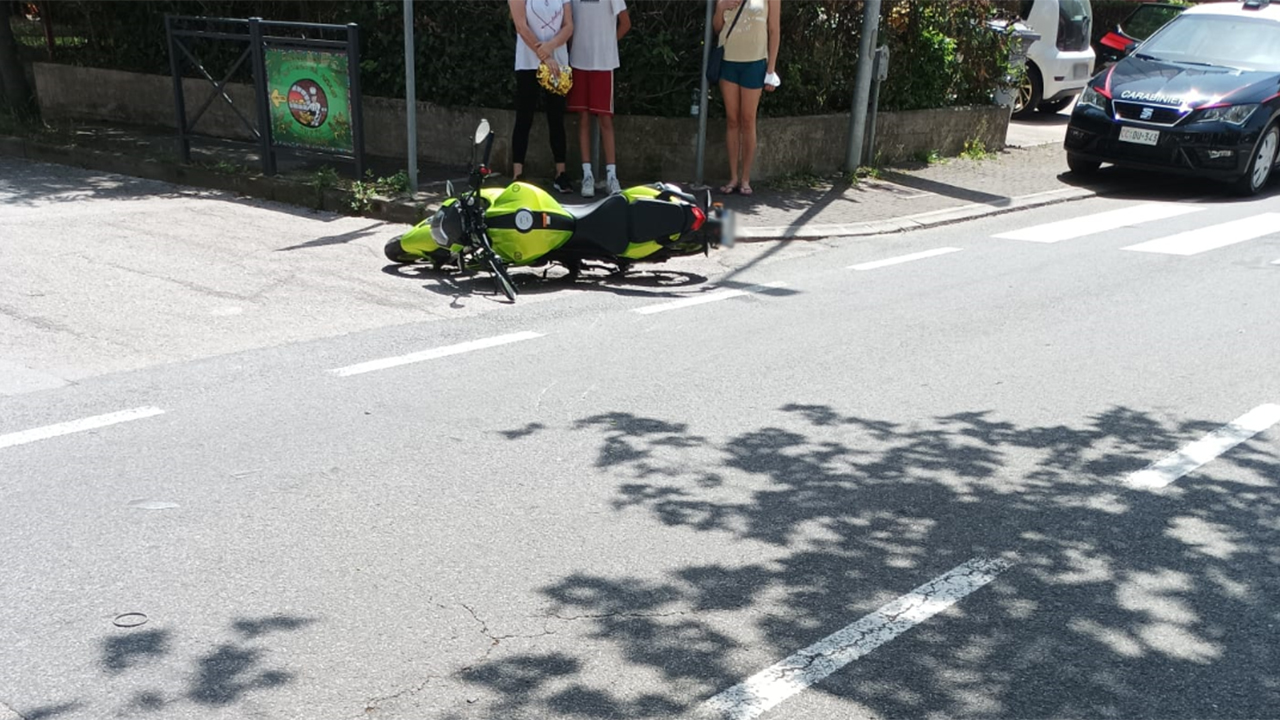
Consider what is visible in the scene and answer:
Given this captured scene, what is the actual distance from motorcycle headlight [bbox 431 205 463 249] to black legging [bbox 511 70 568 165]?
305 cm

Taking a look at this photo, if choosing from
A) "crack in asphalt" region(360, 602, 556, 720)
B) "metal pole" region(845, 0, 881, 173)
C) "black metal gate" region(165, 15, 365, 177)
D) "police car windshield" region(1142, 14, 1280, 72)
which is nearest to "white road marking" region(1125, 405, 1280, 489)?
"crack in asphalt" region(360, 602, 556, 720)

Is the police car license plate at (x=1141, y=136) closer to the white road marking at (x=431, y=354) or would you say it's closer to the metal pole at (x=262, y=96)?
the white road marking at (x=431, y=354)

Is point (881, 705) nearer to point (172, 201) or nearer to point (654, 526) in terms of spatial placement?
point (654, 526)

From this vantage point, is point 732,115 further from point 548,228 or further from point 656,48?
point 548,228

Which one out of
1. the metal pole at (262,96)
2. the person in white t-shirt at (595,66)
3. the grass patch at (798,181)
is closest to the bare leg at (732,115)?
the grass patch at (798,181)

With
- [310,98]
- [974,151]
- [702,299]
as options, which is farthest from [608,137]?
[974,151]

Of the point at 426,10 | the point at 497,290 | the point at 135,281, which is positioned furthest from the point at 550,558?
the point at 426,10

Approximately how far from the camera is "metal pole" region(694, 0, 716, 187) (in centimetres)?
1101

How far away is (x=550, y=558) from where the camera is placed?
14.2ft

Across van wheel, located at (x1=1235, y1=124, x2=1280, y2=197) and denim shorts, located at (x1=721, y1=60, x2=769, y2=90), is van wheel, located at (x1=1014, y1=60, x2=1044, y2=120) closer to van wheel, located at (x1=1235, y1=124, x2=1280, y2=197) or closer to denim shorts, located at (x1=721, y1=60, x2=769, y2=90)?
van wheel, located at (x1=1235, y1=124, x2=1280, y2=197)

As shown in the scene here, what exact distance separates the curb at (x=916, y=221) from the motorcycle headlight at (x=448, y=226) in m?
2.60

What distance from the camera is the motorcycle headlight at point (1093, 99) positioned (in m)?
13.3

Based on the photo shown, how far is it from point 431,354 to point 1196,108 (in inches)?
374

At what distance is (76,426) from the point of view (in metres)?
5.41
